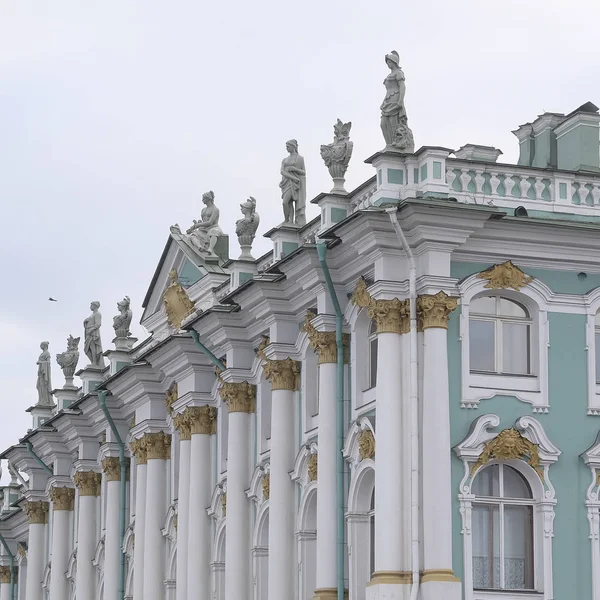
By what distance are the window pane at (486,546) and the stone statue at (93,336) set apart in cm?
1919

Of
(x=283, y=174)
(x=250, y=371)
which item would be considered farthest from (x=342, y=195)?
(x=250, y=371)

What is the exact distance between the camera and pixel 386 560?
34.5 metres

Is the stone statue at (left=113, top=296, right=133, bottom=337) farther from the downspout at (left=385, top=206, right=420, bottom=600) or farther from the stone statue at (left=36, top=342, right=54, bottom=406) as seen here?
the downspout at (left=385, top=206, right=420, bottom=600)

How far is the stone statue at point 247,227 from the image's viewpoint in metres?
43.0

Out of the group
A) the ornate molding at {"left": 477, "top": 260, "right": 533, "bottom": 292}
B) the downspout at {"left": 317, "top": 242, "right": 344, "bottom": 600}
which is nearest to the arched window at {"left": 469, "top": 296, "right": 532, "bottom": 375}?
the ornate molding at {"left": 477, "top": 260, "right": 533, "bottom": 292}

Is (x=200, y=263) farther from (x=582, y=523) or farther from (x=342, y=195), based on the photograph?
(x=582, y=523)

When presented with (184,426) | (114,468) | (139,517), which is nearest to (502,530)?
(184,426)

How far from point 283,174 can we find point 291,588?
7899 mm

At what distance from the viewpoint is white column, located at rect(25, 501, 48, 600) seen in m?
56.8

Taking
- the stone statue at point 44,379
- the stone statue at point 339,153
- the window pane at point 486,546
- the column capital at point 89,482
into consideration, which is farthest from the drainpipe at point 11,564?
the window pane at point 486,546

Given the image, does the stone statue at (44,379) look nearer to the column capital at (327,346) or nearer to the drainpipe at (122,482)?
the drainpipe at (122,482)

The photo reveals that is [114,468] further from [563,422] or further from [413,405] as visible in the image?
[563,422]

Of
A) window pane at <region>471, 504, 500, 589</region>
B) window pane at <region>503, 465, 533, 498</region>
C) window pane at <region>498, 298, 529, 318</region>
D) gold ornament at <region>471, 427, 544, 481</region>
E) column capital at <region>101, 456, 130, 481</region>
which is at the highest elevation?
window pane at <region>498, 298, 529, 318</region>

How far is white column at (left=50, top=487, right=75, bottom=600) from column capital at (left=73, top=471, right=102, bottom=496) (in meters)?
2.32
